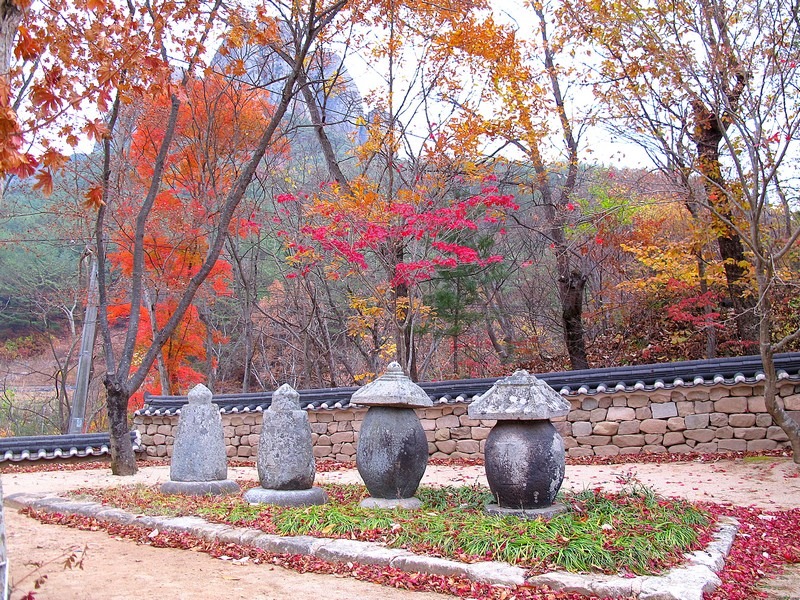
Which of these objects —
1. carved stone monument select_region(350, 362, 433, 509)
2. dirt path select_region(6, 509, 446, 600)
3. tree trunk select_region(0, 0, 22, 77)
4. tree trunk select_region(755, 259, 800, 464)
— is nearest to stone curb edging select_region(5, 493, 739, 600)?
dirt path select_region(6, 509, 446, 600)

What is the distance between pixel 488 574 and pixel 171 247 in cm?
1172

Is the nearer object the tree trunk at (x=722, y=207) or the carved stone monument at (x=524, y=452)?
the carved stone monument at (x=524, y=452)

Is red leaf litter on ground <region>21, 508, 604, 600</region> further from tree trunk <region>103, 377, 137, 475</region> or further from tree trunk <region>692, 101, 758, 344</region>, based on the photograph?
tree trunk <region>692, 101, 758, 344</region>

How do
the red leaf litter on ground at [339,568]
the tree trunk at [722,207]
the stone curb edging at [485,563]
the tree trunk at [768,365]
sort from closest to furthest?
the stone curb edging at [485,563] < the red leaf litter on ground at [339,568] < the tree trunk at [768,365] < the tree trunk at [722,207]

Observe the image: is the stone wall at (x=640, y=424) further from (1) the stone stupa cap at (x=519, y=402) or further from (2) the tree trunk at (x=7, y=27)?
(2) the tree trunk at (x=7, y=27)

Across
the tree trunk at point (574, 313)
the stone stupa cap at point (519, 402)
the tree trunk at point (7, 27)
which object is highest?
the tree trunk at point (7, 27)

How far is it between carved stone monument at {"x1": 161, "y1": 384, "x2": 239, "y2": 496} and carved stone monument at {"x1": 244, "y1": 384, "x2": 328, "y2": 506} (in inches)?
43.1

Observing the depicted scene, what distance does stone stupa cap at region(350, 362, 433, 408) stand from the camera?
21.2ft

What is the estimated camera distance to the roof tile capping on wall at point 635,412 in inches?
371

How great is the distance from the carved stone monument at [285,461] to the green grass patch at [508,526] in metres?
0.25

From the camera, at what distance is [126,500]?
7.26 m

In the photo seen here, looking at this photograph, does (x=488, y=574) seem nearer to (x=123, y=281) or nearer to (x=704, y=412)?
(x=704, y=412)

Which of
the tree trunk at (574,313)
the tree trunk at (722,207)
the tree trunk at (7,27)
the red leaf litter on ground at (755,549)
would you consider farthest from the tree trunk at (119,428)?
the tree trunk at (722,207)

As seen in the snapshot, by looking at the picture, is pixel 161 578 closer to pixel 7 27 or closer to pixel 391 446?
pixel 391 446
